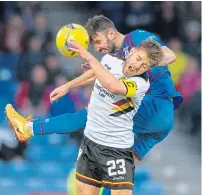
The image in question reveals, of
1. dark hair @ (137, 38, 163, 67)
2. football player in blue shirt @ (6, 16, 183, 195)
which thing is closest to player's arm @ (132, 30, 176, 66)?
football player in blue shirt @ (6, 16, 183, 195)

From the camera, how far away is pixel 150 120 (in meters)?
7.38

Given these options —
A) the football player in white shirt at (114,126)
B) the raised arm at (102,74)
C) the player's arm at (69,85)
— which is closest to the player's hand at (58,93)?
the player's arm at (69,85)

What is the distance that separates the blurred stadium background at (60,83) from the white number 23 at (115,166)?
14.4 feet

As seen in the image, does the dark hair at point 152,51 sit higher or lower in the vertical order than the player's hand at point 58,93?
higher

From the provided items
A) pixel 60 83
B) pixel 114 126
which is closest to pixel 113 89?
pixel 114 126

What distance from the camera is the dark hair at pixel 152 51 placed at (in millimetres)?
6484

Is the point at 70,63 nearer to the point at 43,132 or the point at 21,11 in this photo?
the point at 21,11

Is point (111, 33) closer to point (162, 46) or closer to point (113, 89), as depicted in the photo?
point (162, 46)

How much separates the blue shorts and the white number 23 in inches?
24.8

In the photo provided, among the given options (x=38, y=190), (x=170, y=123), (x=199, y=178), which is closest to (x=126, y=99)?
(x=170, y=123)

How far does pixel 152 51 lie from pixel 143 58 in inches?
3.7

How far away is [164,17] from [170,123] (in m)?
6.50

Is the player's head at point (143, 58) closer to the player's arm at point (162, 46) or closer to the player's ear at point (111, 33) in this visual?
the player's arm at point (162, 46)

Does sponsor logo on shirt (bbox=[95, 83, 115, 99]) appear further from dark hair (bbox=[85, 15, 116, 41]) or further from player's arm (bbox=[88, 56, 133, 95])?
dark hair (bbox=[85, 15, 116, 41])
